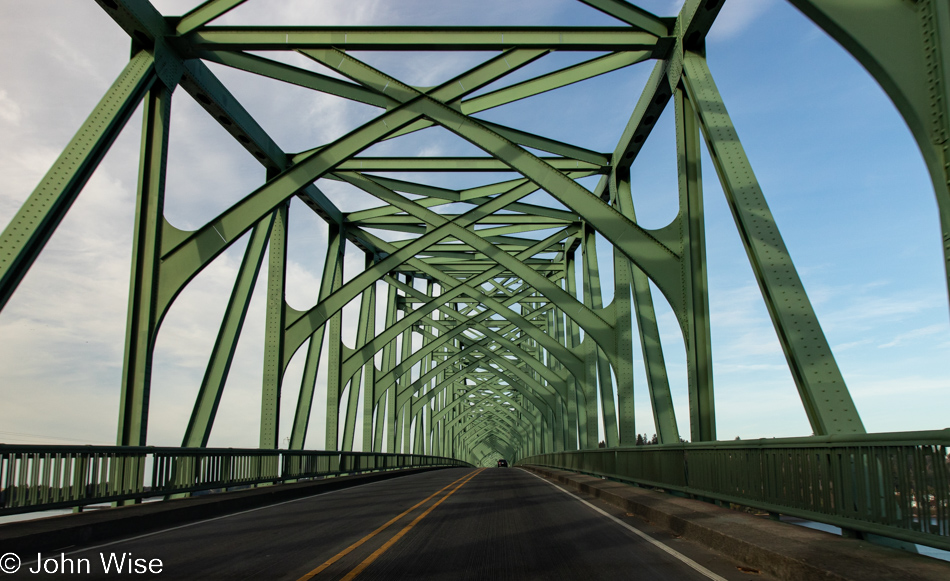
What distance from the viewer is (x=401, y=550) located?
6.98 m

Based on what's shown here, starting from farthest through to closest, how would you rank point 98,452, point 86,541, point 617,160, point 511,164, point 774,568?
1. point 617,160
2. point 511,164
3. point 98,452
4. point 86,541
5. point 774,568

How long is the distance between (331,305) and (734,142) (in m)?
14.2

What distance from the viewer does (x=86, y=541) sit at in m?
7.75

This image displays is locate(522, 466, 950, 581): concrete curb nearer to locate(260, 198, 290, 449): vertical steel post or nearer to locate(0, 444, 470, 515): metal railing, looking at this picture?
locate(0, 444, 470, 515): metal railing

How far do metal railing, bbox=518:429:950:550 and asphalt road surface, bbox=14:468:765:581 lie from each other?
3.55 feet

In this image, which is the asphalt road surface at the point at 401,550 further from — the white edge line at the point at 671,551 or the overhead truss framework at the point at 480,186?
the overhead truss framework at the point at 480,186

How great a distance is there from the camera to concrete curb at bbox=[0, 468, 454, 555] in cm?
701

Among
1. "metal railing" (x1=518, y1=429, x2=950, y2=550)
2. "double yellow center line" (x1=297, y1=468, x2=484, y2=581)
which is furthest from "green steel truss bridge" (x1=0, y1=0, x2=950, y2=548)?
"double yellow center line" (x1=297, y1=468, x2=484, y2=581)

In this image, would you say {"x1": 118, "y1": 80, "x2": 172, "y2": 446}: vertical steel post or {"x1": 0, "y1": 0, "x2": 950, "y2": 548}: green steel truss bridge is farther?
{"x1": 118, "y1": 80, "x2": 172, "y2": 446}: vertical steel post

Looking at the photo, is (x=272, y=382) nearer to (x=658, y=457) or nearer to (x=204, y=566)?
(x=658, y=457)

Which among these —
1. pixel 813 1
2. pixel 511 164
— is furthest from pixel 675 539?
pixel 511 164

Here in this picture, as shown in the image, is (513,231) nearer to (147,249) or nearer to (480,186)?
(480,186)
